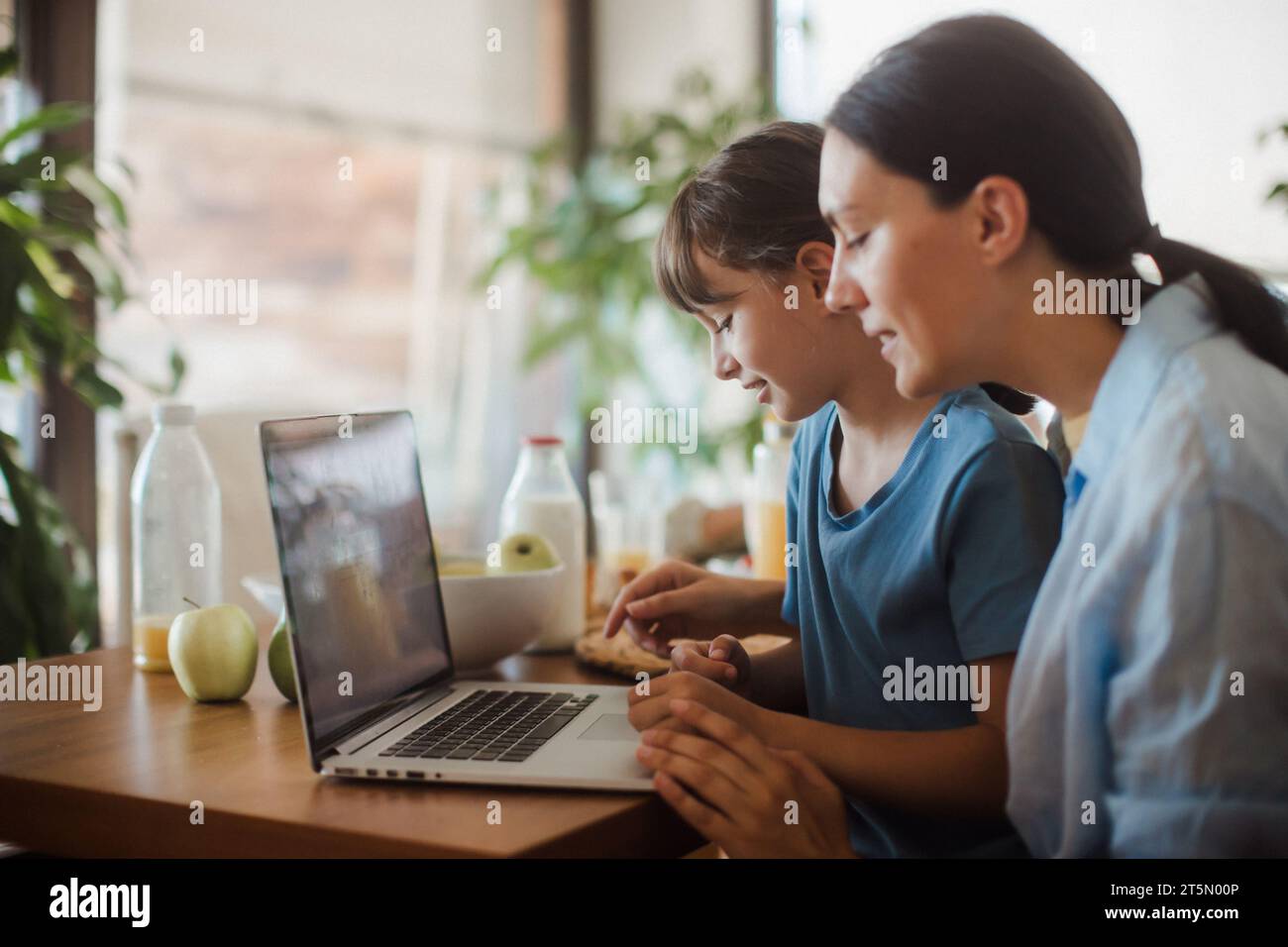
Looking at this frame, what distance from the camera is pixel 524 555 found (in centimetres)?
129

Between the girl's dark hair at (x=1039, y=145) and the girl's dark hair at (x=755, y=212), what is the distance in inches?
8.4

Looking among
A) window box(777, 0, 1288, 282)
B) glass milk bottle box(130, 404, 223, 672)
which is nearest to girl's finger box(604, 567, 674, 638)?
glass milk bottle box(130, 404, 223, 672)

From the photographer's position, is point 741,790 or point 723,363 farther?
point 723,363

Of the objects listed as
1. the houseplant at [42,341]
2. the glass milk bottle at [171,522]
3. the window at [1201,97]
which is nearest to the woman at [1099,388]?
the glass milk bottle at [171,522]

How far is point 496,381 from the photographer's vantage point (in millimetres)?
3910

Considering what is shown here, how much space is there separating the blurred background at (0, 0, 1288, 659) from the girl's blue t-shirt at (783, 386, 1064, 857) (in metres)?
1.22

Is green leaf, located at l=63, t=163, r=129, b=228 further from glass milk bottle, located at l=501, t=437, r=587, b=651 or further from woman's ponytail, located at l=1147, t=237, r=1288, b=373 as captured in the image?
woman's ponytail, located at l=1147, t=237, r=1288, b=373

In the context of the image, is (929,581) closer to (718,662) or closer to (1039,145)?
(718,662)

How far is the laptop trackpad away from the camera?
0.93 meters

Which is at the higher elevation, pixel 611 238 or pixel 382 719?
pixel 611 238

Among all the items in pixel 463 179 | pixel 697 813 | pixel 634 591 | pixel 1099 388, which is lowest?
pixel 697 813

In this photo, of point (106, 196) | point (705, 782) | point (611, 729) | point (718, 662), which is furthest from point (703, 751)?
point (106, 196)

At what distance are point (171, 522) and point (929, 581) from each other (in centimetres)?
85
